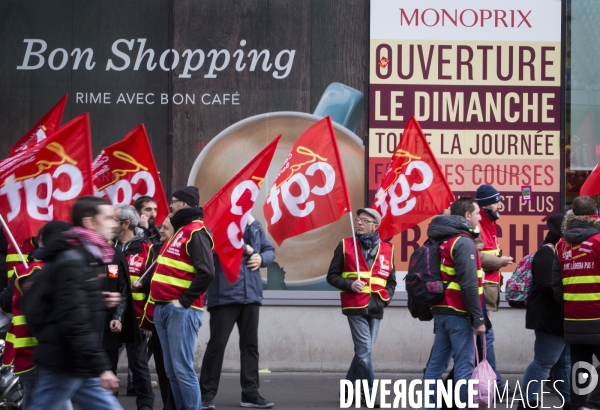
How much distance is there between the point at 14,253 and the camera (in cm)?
824

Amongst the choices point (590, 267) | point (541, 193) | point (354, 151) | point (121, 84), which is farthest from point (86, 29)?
point (590, 267)

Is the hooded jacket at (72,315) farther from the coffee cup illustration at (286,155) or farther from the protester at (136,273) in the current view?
the coffee cup illustration at (286,155)

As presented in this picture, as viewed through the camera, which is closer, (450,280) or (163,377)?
(450,280)

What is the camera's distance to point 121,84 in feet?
37.3

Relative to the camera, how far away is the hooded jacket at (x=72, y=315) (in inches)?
198

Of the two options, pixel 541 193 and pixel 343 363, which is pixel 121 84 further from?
pixel 541 193

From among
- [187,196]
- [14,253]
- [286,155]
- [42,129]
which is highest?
[42,129]

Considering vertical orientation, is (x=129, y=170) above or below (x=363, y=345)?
above

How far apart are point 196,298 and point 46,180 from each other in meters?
1.61

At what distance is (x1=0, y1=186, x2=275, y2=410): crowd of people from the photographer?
5113 millimetres

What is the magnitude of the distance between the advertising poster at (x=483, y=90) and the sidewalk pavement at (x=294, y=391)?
224 cm

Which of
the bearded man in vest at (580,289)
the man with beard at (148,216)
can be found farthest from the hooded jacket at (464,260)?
the man with beard at (148,216)

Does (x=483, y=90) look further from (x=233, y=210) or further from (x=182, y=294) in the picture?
(x=182, y=294)

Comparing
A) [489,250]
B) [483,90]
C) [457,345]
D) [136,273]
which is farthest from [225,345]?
[483,90]
